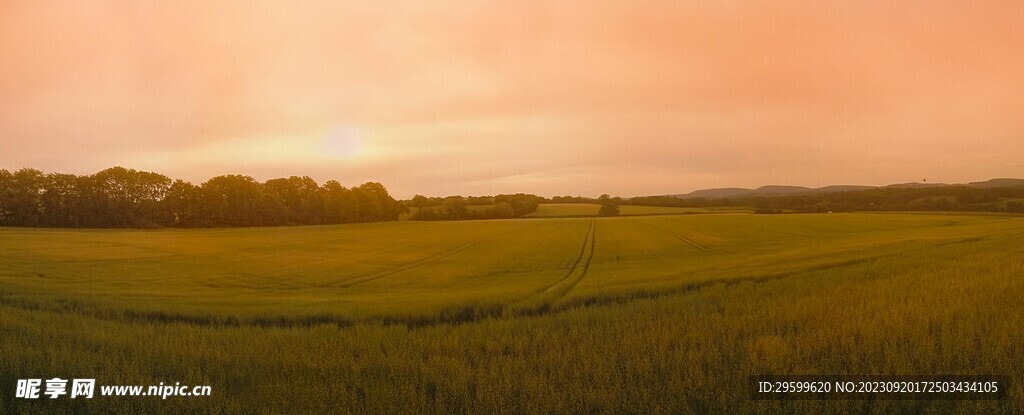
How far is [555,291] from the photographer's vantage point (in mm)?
19203

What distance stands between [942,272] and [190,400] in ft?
62.5

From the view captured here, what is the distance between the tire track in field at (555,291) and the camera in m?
15.1

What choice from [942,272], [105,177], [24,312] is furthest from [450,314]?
[105,177]

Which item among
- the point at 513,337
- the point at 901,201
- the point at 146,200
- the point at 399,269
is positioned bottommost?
the point at 399,269

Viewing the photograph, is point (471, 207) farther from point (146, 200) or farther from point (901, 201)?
point (901, 201)

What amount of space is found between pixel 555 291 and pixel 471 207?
76865 mm

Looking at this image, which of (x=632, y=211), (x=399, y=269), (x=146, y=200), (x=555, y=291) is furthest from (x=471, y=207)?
(x=555, y=291)

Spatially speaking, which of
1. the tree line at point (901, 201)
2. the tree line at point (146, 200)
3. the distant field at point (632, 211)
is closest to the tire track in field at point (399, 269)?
the tree line at point (146, 200)

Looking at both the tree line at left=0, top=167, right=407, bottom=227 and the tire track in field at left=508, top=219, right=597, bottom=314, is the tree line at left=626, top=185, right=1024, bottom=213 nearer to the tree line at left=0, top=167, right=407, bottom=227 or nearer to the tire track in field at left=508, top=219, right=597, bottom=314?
the tire track in field at left=508, top=219, right=597, bottom=314

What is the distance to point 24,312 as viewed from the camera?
12.3 m

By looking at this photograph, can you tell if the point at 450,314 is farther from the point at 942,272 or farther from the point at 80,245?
the point at 80,245

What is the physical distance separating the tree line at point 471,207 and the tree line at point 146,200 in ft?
83.4

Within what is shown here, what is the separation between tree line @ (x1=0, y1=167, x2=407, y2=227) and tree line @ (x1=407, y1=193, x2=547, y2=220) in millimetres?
25433

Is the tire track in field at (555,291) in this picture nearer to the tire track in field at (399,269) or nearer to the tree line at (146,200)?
the tire track in field at (399,269)
